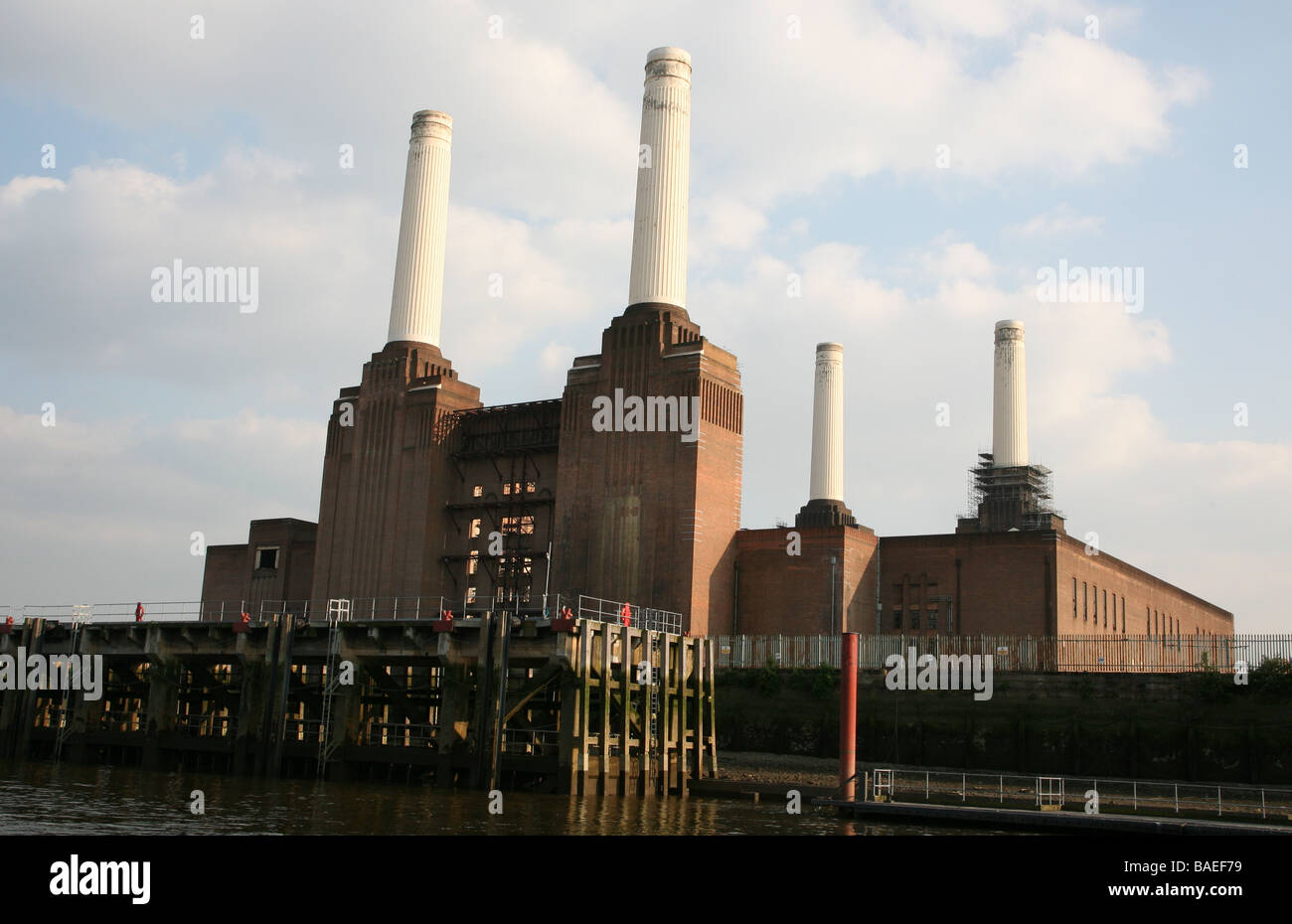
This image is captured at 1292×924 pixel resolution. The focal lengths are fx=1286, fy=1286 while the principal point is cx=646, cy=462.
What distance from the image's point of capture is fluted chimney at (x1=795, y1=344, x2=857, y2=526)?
9000 centimetres

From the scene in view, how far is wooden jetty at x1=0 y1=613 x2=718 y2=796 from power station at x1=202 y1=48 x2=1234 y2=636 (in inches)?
452

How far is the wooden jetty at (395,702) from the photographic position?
42000 millimetres

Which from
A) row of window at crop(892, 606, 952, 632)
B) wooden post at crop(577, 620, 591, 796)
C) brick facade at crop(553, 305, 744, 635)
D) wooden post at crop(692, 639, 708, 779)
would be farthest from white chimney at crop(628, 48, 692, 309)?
wooden post at crop(577, 620, 591, 796)

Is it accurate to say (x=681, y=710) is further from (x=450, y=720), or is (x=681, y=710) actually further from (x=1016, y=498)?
(x=1016, y=498)

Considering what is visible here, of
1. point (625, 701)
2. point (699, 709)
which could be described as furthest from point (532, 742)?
point (699, 709)

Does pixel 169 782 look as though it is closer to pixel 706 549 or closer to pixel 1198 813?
pixel 706 549

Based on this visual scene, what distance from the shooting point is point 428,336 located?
7519 cm

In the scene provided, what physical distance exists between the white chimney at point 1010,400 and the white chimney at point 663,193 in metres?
30.1

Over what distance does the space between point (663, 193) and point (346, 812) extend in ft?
132

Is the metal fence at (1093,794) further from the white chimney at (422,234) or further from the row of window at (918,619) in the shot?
the white chimney at (422,234)

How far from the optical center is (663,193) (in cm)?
6575

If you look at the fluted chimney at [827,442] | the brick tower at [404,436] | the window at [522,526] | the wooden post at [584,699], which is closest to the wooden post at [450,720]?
the wooden post at [584,699]
